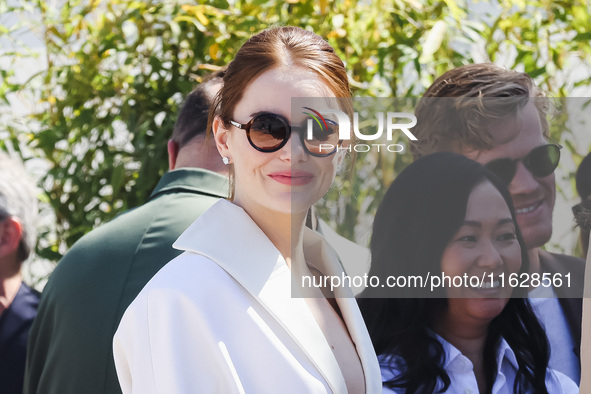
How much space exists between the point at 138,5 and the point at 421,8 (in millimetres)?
1057

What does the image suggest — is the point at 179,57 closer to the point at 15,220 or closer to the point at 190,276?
the point at 15,220

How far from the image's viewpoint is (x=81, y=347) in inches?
83.7

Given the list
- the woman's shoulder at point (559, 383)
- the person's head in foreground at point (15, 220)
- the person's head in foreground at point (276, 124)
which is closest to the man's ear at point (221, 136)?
the person's head in foreground at point (276, 124)

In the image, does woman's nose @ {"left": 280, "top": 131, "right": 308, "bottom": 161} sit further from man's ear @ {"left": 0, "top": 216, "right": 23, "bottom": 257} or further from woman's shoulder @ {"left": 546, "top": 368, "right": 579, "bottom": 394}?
man's ear @ {"left": 0, "top": 216, "right": 23, "bottom": 257}

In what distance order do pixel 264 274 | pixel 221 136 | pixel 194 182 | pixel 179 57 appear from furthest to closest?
pixel 179 57
pixel 194 182
pixel 221 136
pixel 264 274

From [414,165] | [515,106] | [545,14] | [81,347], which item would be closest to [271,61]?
[414,165]

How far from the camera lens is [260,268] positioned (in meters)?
1.44

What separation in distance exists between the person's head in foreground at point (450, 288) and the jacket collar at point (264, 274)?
0.79ft

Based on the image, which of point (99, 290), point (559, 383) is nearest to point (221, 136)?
point (99, 290)

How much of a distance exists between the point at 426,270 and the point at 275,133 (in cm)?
56

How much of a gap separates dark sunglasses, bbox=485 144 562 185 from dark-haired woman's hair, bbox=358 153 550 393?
21 millimetres

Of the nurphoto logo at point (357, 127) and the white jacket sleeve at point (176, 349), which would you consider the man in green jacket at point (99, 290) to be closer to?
the nurphoto logo at point (357, 127)

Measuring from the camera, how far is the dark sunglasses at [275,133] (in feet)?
4.73

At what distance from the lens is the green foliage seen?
2.76m
